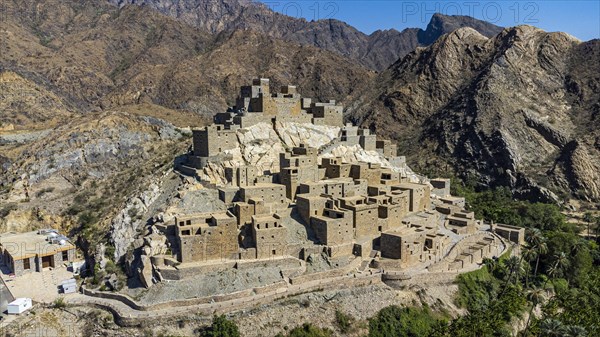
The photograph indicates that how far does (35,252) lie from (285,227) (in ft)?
72.9

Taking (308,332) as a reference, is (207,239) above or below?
above

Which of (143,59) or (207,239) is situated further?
(143,59)

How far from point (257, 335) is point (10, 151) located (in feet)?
170

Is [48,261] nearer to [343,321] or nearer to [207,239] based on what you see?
[207,239]

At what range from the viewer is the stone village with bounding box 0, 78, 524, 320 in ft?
108

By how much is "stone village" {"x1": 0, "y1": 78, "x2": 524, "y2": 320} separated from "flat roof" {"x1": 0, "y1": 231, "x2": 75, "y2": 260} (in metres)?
0.14

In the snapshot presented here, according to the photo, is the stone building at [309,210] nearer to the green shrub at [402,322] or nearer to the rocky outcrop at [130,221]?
the green shrub at [402,322]

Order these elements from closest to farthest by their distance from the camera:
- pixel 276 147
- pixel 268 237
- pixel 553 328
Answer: pixel 553 328 < pixel 268 237 < pixel 276 147

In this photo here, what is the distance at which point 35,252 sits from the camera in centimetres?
3944

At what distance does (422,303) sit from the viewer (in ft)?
114

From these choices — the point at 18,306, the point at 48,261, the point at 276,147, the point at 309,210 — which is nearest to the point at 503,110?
the point at 276,147

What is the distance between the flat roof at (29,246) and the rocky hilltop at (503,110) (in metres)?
63.4

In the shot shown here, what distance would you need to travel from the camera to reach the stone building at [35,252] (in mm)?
39031

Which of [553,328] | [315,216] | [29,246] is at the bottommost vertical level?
[553,328]
